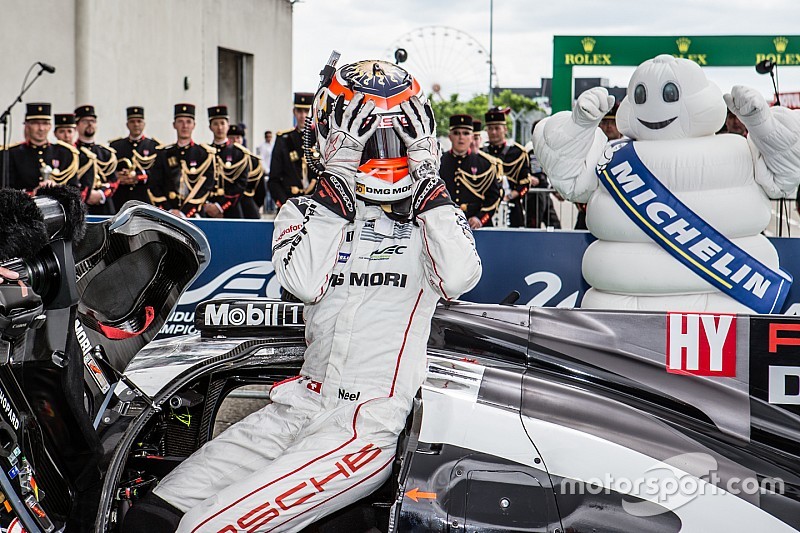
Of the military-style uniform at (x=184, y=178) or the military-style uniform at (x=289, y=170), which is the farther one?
the military-style uniform at (x=184, y=178)

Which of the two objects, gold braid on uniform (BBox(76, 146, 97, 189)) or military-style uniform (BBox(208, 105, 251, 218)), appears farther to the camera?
military-style uniform (BBox(208, 105, 251, 218))

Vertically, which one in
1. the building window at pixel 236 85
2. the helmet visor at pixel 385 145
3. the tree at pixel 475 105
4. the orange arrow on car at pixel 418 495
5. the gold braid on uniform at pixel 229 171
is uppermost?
the tree at pixel 475 105

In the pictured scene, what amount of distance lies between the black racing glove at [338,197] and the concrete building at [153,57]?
13136 mm

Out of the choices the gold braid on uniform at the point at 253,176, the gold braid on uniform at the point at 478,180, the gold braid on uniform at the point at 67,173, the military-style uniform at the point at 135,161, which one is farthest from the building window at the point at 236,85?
the gold braid on uniform at the point at 478,180

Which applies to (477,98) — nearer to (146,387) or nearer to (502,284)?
(502,284)

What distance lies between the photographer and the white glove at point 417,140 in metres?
2.81

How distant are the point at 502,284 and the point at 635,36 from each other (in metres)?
7.46

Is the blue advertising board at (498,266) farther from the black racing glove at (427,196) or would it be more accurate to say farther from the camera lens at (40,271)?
the camera lens at (40,271)

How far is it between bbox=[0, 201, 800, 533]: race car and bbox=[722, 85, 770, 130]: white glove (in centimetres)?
192

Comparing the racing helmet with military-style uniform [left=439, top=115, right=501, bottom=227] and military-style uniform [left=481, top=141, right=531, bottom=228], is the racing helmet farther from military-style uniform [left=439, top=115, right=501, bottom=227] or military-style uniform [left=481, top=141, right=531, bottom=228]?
military-style uniform [left=481, top=141, right=531, bottom=228]

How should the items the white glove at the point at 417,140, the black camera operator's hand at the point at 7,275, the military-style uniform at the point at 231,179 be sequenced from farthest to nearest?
1. the military-style uniform at the point at 231,179
2. the white glove at the point at 417,140
3. the black camera operator's hand at the point at 7,275

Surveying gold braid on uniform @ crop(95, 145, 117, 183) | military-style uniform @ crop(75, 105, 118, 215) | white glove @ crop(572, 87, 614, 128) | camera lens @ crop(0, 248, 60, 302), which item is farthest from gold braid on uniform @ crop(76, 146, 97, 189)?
camera lens @ crop(0, 248, 60, 302)

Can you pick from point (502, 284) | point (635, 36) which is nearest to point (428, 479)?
point (502, 284)

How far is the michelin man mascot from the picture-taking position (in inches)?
169
